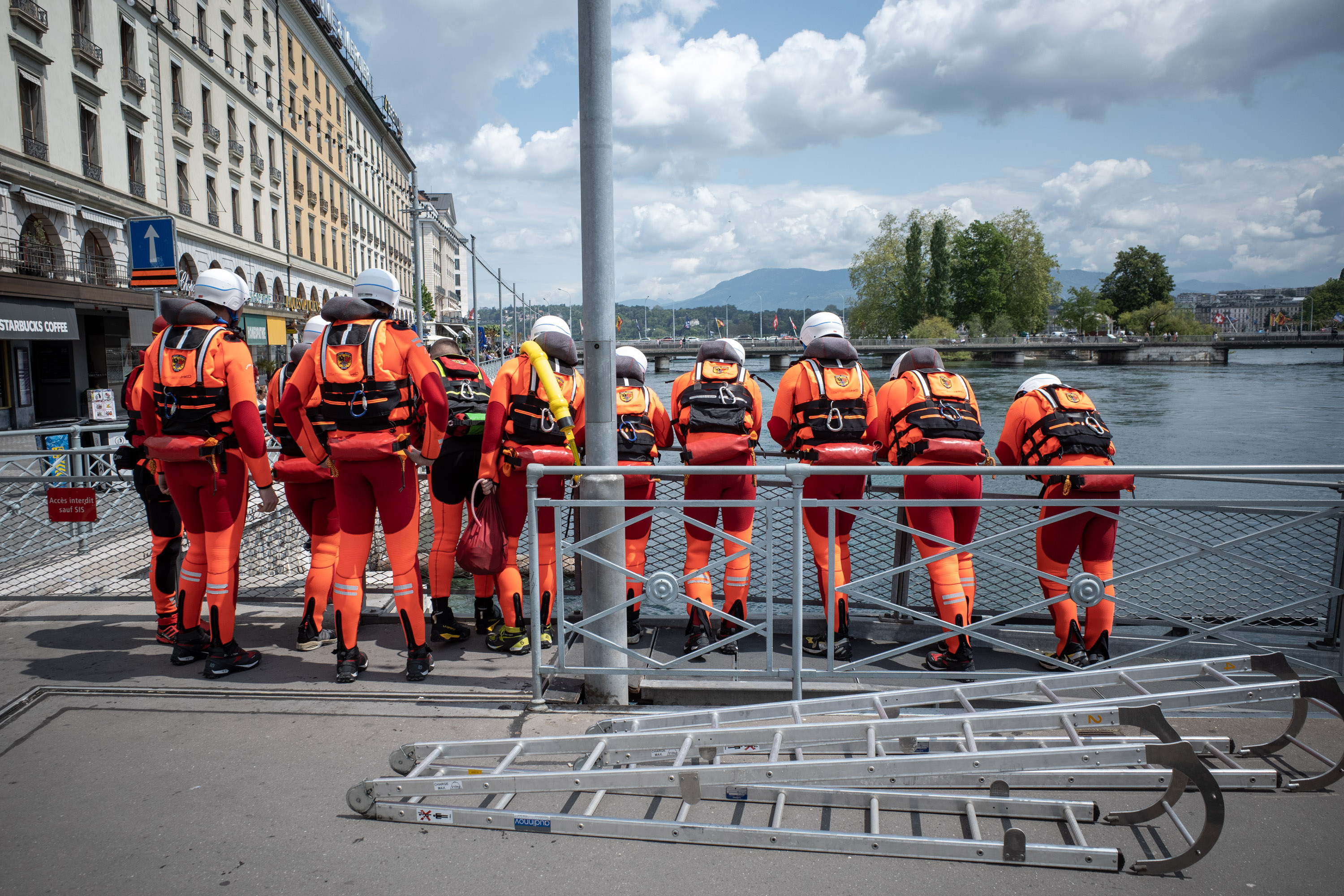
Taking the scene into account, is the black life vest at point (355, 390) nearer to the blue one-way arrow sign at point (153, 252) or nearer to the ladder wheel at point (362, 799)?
the ladder wheel at point (362, 799)

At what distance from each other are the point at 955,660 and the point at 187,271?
120 feet

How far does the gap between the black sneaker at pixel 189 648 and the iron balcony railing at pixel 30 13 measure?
25535mm

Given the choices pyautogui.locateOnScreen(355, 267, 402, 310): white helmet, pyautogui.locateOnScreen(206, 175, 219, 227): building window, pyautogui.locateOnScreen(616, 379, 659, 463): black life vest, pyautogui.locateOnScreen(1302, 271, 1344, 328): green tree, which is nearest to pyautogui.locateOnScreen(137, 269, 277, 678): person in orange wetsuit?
pyautogui.locateOnScreen(355, 267, 402, 310): white helmet

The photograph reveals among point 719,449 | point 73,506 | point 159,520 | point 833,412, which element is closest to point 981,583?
point 833,412

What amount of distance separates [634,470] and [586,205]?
136 centimetres

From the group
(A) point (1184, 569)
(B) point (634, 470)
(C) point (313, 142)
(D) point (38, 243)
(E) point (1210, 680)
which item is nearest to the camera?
(E) point (1210, 680)

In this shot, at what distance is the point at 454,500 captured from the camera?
532 cm

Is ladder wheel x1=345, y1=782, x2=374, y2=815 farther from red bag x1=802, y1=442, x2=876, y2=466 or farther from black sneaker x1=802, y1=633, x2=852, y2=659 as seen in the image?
red bag x1=802, y1=442, x2=876, y2=466

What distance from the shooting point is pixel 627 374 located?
5.41 meters

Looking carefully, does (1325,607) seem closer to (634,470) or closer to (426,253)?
(634,470)

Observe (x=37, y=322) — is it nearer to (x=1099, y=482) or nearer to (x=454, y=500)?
(x=454, y=500)

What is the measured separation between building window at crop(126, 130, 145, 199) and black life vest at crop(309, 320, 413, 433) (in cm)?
3078

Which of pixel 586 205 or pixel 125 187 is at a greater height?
pixel 125 187

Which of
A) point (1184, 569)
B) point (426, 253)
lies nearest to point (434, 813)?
point (1184, 569)
